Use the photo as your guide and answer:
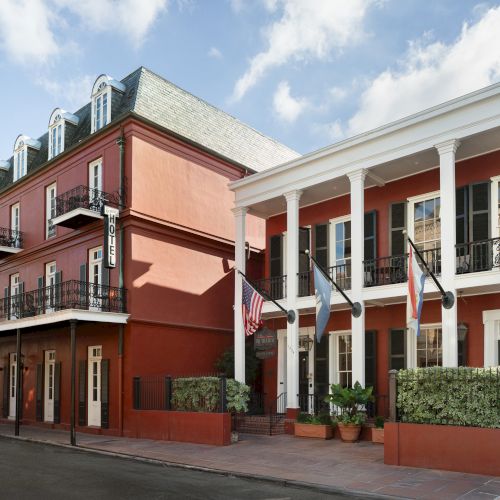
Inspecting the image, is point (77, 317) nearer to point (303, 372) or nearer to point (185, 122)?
point (303, 372)

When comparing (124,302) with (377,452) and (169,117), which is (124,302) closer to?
(169,117)

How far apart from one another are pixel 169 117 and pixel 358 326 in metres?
9.83

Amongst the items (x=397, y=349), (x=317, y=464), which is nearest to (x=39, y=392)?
(x=397, y=349)

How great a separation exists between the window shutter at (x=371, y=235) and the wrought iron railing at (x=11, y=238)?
13.5 meters

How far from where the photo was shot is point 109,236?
18.5 meters

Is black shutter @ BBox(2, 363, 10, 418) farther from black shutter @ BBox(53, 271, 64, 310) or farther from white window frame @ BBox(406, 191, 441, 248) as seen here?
white window frame @ BBox(406, 191, 441, 248)

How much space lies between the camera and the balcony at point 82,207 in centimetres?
1934

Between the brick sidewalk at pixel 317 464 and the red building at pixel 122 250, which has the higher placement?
the red building at pixel 122 250

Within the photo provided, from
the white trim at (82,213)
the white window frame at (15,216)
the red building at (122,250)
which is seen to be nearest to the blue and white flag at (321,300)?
the red building at (122,250)

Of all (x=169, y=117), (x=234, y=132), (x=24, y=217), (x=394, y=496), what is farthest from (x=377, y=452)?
(x=24, y=217)

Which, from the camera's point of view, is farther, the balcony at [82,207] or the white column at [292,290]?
the balcony at [82,207]

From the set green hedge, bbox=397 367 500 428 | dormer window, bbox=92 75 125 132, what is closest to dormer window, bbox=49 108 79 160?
→ dormer window, bbox=92 75 125 132

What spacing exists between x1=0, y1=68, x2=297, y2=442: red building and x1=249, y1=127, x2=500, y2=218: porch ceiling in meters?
2.85

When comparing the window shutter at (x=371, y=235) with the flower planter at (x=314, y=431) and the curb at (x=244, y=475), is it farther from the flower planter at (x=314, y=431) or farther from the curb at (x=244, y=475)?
the curb at (x=244, y=475)
